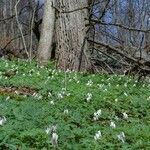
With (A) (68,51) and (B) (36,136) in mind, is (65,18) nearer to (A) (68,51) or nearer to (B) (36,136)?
(A) (68,51)

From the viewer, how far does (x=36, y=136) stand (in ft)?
14.9

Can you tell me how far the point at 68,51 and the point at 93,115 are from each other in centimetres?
762

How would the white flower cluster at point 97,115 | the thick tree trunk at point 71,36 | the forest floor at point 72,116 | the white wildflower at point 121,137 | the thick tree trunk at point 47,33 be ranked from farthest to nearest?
1. the thick tree trunk at point 47,33
2. the thick tree trunk at point 71,36
3. the white flower cluster at point 97,115
4. the white wildflower at point 121,137
5. the forest floor at point 72,116

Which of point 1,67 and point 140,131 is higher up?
point 140,131

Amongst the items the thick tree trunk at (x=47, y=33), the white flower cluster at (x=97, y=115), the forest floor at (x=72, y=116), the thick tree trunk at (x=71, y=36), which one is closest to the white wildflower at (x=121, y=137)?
the forest floor at (x=72, y=116)

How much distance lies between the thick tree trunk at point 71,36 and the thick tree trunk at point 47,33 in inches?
74.9

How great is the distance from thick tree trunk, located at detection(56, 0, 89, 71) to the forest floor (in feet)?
11.8

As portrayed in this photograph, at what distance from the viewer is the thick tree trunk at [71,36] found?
13.8m

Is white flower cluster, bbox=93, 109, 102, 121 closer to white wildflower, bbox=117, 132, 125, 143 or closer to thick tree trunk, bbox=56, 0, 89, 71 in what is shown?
white wildflower, bbox=117, 132, 125, 143

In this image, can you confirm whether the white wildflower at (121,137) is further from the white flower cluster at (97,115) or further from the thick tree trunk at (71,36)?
the thick tree trunk at (71,36)

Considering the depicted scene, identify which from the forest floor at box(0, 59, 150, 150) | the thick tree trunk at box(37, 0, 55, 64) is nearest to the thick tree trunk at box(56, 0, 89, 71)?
the thick tree trunk at box(37, 0, 55, 64)

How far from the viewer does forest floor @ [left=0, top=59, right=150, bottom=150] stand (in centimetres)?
445

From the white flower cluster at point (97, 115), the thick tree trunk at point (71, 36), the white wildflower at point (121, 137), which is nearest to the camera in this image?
the white wildflower at point (121, 137)

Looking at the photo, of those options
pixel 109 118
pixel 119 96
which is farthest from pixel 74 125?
pixel 119 96
